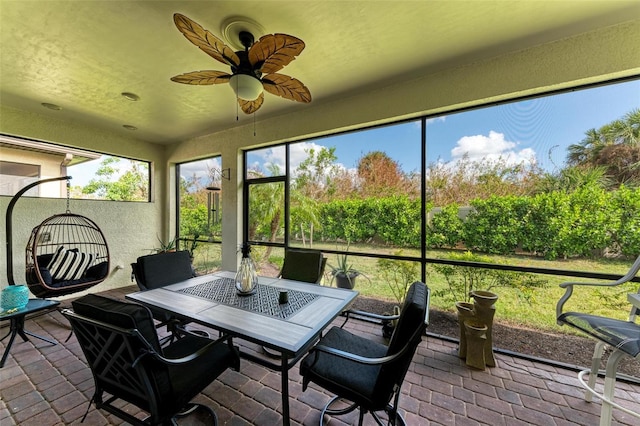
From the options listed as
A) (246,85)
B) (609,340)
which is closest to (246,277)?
(246,85)

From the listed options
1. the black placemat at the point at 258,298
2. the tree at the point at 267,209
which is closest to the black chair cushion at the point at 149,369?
the black placemat at the point at 258,298

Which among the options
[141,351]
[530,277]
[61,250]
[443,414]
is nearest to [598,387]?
[530,277]

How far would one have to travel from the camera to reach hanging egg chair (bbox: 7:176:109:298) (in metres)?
3.09

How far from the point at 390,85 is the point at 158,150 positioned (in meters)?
5.10

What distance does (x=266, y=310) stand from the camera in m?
1.79

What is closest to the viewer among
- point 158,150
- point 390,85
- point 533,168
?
point 533,168

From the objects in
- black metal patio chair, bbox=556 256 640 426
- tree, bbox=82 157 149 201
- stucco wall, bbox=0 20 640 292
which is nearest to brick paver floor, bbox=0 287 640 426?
black metal patio chair, bbox=556 256 640 426

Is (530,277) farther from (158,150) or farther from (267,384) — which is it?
(158,150)

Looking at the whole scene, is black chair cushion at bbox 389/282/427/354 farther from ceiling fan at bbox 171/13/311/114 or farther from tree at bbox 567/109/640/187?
tree at bbox 567/109/640/187

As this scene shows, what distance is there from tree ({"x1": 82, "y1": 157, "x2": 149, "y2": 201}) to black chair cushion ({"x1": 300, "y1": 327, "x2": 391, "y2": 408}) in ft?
17.0

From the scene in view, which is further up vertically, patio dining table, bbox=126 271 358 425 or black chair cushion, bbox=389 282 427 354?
black chair cushion, bbox=389 282 427 354

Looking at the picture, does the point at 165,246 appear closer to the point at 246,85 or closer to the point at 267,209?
the point at 267,209

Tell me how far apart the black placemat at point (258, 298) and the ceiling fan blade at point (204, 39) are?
1888mm

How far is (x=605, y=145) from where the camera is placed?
2205 millimetres
